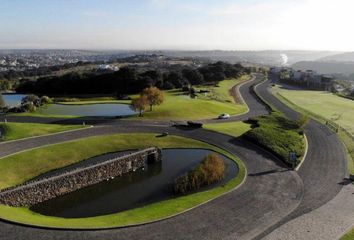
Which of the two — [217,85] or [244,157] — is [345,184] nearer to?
[244,157]

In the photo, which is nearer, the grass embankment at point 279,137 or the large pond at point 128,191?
the large pond at point 128,191

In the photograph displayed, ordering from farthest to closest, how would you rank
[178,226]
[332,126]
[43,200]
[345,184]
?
1. [332,126]
2. [345,184]
3. [43,200]
4. [178,226]

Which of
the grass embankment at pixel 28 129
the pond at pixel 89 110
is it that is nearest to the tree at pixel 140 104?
the pond at pixel 89 110

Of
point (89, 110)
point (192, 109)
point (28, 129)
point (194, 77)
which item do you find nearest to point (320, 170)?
point (192, 109)

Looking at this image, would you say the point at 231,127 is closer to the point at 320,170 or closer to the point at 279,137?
the point at 279,137

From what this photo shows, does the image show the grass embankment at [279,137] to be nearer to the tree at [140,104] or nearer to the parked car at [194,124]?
the parked car at [194,124]

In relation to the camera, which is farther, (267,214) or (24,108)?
(24,108)

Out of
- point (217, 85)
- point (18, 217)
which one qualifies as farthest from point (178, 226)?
point (217, 85)
